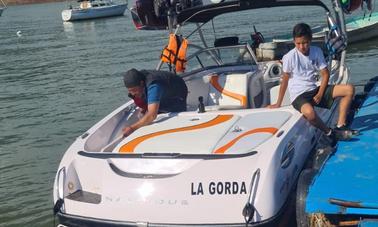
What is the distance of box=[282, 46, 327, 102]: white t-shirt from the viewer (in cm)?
559

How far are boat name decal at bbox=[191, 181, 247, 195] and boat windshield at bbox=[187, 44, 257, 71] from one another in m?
3.43

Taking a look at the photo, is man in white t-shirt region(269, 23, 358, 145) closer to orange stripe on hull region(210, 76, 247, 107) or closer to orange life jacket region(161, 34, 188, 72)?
orange stripe on hull region(210, 76, 247, 107)

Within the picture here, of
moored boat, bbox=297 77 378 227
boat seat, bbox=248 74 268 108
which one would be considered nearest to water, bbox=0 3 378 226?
boat seat, bbox=248 74 268 108

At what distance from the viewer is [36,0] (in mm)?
96000

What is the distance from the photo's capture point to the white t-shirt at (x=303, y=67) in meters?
5.59

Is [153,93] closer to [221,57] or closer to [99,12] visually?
[221,57]

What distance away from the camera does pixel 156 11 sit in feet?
25.1

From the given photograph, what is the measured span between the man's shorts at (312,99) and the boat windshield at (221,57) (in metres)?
2.14

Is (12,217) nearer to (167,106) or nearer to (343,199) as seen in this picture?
(167,106)

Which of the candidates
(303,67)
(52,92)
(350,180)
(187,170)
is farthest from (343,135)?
(52,92)

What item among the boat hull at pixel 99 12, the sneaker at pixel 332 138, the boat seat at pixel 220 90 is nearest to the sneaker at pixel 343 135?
the sneaker at pixel 332 138

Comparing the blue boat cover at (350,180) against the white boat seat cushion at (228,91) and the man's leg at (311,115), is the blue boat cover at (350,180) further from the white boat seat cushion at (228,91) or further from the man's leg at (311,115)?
the white boat seat cushion at (228,91)

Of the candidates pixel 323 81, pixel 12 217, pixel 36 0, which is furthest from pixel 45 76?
pixel 36 0

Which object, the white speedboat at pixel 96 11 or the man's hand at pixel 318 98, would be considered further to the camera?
the white speedboat at pixel 96 11
